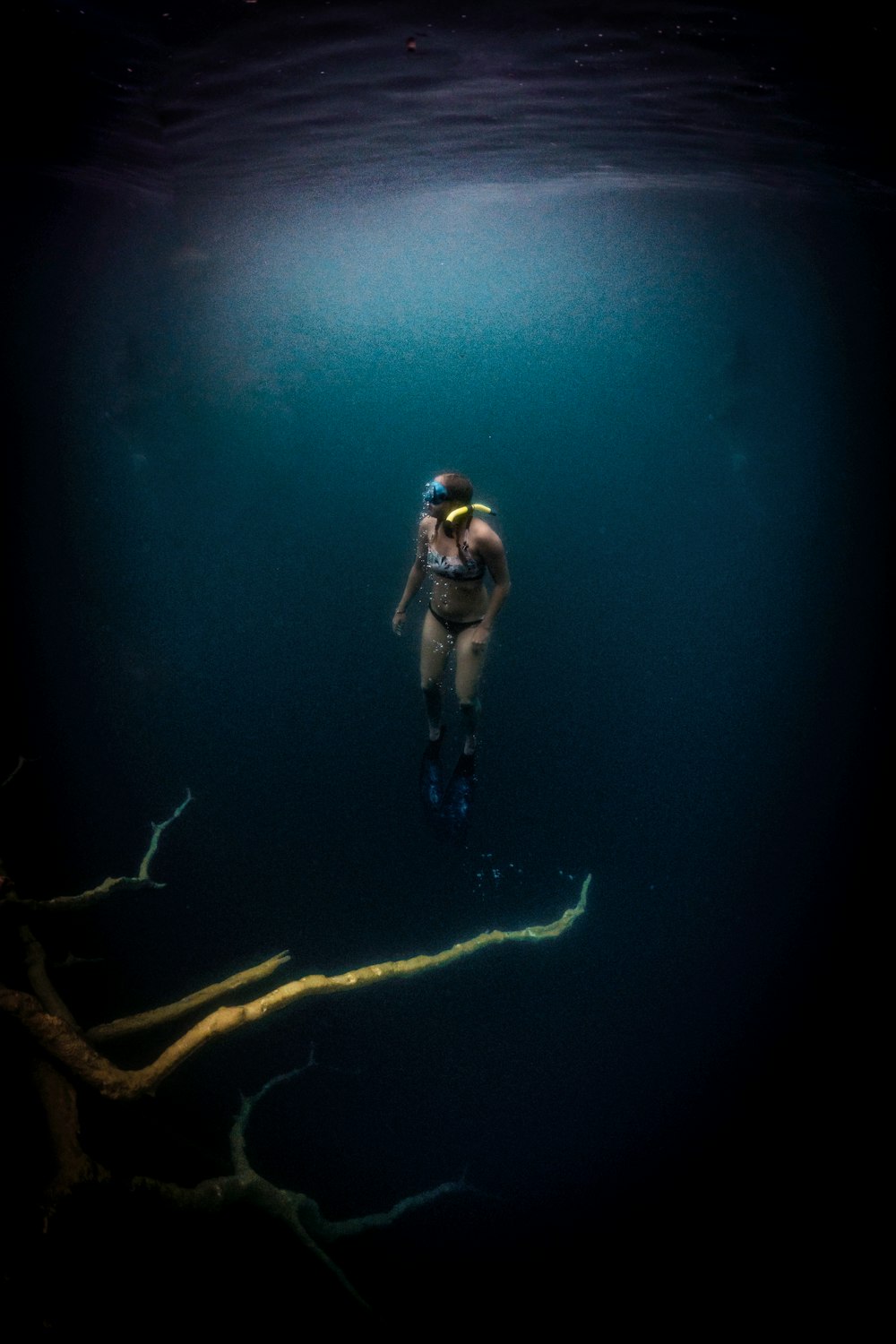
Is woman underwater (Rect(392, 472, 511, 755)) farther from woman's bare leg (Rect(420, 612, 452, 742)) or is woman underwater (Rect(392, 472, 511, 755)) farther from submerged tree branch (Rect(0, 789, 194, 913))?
submerged tree branch (Rect(0, 789, 194, 913))

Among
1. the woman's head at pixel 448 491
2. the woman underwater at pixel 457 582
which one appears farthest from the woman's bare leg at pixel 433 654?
the woman's head at pixel 448 491

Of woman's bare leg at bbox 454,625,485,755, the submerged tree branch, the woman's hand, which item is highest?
the woman's hand

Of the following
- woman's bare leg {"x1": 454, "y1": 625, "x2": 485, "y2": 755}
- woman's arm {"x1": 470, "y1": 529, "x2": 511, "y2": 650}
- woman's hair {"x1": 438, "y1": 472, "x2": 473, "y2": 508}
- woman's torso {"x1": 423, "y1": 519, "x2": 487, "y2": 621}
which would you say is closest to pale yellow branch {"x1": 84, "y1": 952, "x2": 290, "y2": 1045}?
woman's bare leg {"x1": 454, "y1": 625, "x2": 485, "y2": 755}

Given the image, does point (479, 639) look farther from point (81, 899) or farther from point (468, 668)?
point (81, 899)

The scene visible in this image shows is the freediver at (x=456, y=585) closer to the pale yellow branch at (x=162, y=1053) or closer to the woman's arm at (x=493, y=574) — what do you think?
the woman's arm at (x=493, y=574)

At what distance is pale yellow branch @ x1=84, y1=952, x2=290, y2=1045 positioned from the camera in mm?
A: 3283

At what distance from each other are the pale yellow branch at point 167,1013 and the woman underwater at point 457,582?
2.77 m

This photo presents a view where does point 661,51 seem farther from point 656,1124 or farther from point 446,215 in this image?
point 446,215

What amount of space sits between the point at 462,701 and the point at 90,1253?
4133 millimetres

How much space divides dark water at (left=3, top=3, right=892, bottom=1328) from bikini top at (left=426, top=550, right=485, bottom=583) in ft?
10.7

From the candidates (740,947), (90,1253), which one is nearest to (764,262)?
(740,947)

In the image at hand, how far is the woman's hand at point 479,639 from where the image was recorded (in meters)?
4.79

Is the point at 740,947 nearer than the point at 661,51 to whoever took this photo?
No

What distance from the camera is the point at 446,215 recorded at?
19891 millimetres
